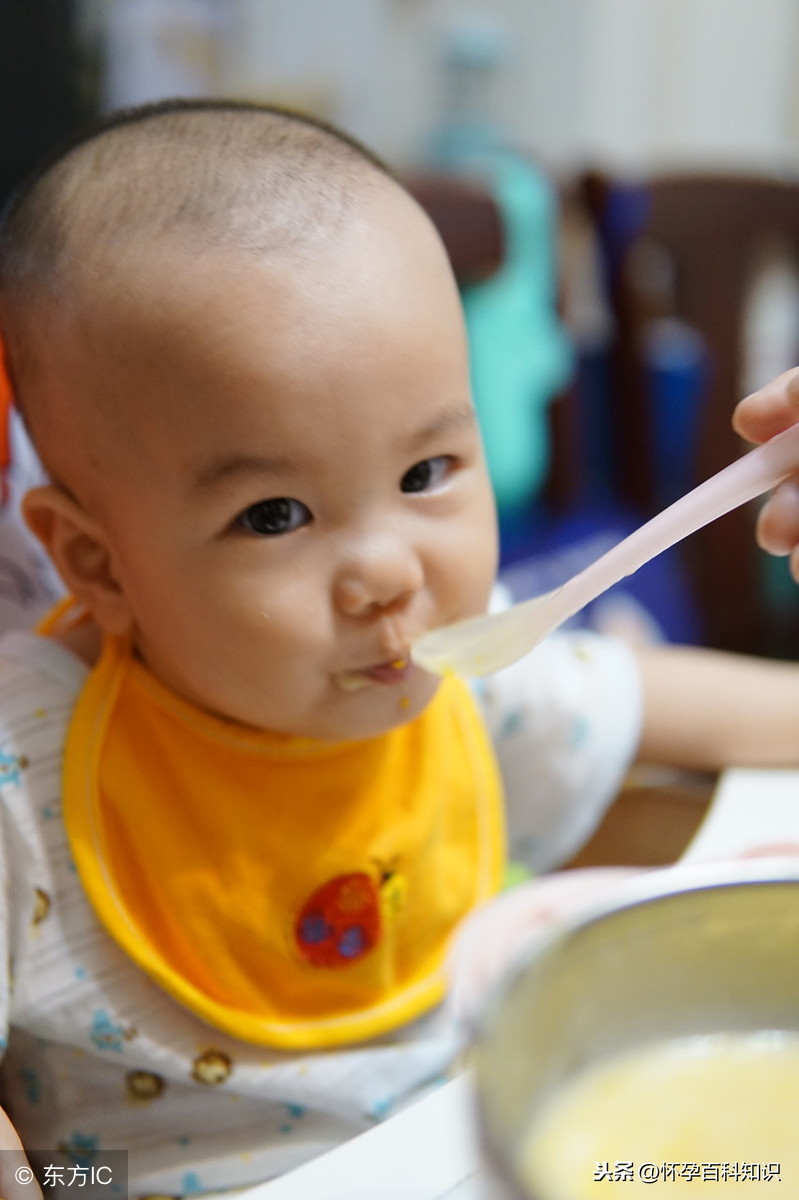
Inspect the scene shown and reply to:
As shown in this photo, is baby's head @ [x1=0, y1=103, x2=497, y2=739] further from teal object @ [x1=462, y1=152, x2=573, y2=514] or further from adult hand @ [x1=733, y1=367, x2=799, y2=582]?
teal object @ [x1=462, y1=152, x2=573, y2=514]

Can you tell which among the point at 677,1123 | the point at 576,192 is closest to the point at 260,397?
the point at 677,1123

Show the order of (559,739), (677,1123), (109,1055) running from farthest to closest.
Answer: (559,739) < (109,1055) < (677,1123)

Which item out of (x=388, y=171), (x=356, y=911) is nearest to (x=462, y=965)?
(x=356, y=911)

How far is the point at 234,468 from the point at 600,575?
0.59 feet

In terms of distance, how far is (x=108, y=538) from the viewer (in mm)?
614

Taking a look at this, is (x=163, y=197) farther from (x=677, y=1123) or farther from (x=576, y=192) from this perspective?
(x=576, y=192)

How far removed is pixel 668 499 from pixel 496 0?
1.65 m

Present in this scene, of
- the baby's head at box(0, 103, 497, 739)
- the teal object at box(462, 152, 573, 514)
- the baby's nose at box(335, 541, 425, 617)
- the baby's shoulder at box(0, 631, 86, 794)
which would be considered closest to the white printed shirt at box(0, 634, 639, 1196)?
the baby's shoulder at box(0, 631, 86, 794)

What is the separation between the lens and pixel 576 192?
179 centimetres

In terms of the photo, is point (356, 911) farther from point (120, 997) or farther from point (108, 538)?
point (108, 538)

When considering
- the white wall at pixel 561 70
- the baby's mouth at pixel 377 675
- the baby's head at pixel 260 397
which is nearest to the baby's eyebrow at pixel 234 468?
→ the baby's head at pixel 260 397

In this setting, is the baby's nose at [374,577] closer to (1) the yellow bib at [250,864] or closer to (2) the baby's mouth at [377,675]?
(2) the baby's mouth at [377,675]

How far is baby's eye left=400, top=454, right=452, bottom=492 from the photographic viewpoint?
58 centimetres

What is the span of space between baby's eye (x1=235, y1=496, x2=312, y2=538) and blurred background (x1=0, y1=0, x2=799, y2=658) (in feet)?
0.83
